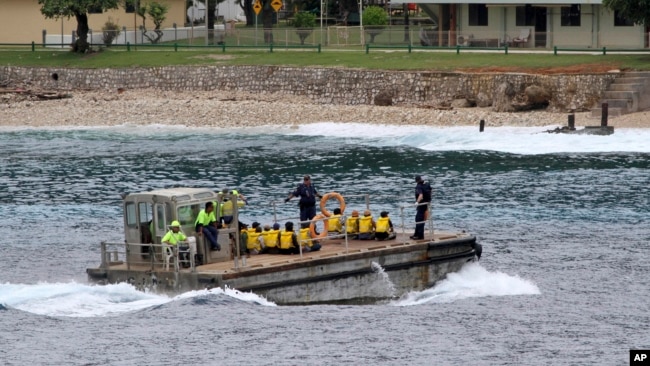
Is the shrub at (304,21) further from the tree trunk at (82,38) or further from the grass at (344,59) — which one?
the tree trunk at (82,38)

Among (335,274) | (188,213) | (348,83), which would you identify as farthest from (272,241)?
(348,83)

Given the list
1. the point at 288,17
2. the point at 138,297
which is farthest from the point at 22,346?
the point at 288,17

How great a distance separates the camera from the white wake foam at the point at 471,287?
34.1 m

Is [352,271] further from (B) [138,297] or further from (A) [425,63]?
(A) [425,63]

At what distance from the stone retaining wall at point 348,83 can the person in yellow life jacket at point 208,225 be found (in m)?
39.7

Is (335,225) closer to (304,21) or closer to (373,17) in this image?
(373,17)

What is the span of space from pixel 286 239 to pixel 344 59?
47.0 metres

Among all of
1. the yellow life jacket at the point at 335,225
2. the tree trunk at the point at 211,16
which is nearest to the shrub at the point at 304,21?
the tree trunk at the point at 211,16

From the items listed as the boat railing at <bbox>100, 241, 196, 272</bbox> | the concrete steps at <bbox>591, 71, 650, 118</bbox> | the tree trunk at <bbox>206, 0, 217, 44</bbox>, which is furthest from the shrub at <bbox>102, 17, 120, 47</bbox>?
the boat railing at <bbox>100, 241, 196, 272</bbox>

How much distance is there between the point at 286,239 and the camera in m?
33.3

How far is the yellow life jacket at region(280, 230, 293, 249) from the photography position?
33344mm

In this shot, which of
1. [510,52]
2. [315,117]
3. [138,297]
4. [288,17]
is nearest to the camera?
[138,297]

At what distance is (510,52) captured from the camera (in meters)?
78.8

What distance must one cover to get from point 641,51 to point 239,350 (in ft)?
167
